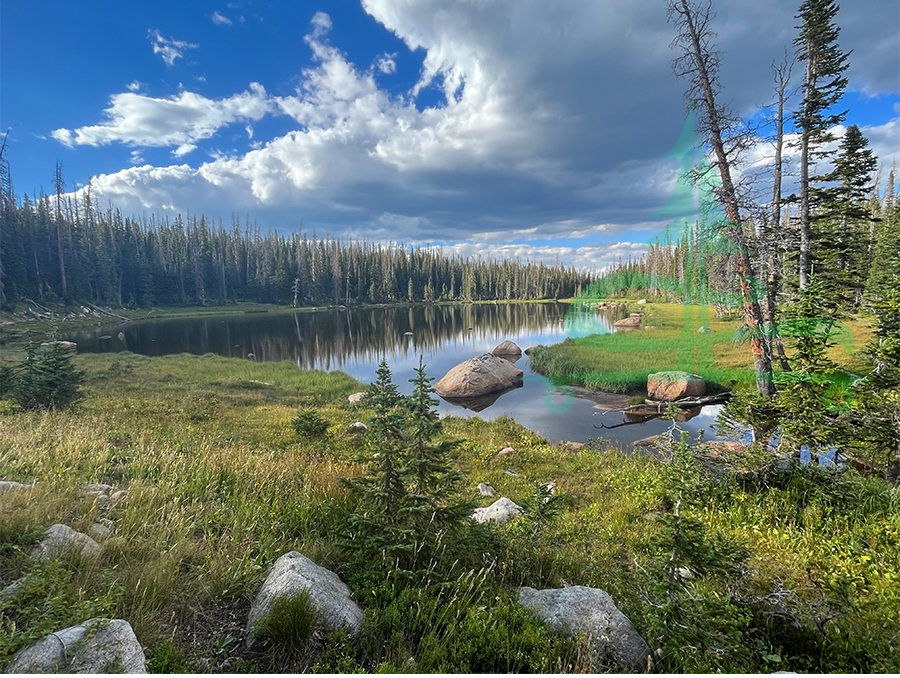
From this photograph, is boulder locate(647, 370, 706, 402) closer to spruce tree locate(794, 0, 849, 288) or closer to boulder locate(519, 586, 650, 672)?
spruce tree locate(794, 0, 849, 288)

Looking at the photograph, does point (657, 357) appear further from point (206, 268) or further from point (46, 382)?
point (206, 268)

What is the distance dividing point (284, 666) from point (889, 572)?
7583 mm

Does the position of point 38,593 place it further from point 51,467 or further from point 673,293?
point 673,293

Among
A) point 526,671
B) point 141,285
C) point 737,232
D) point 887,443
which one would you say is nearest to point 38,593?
point 526,671

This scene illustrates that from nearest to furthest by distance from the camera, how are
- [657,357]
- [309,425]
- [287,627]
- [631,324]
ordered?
[287,627] < [309,425] < [657,357] < [631,324]

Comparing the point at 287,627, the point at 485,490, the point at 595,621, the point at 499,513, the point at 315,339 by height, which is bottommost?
the point at 315,339

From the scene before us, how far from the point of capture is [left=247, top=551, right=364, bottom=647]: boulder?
333cm

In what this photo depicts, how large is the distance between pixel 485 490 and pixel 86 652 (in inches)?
308

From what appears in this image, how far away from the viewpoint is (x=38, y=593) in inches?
120

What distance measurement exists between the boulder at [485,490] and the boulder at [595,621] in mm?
4954

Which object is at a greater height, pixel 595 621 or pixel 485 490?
pixel 595 621

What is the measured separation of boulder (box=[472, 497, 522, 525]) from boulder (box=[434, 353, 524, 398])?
17.2 meters

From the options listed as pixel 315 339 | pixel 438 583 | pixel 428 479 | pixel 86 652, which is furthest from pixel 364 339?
pixel 86 652

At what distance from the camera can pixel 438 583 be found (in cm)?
391
